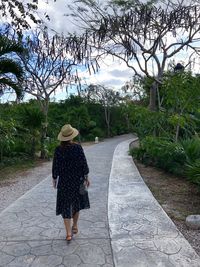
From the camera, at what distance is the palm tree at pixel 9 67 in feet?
34.2

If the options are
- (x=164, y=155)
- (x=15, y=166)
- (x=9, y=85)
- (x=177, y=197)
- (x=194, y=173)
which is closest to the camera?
(x=177, y=197)

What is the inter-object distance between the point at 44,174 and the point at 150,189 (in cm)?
447

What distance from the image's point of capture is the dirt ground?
5.13 m

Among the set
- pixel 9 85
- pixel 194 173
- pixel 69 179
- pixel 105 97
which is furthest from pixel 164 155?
pixel 105 97

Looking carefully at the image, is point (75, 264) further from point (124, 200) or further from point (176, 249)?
point (124, 200)

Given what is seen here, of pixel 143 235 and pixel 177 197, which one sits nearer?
pixel 143 235

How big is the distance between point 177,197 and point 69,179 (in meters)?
3.53

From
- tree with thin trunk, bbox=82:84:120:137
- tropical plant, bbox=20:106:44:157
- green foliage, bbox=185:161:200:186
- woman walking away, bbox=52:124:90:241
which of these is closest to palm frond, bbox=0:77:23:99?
tropical plant, bbox=20:106:44:157

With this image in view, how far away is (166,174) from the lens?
1045 centimetres

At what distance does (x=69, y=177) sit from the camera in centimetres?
462

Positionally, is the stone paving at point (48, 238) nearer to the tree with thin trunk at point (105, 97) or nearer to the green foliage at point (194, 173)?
the green foliage at point (194, 173)

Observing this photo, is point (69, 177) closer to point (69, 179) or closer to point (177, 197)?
point (69, 179)

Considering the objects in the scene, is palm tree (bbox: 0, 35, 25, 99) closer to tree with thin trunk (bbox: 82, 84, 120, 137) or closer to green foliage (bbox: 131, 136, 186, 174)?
green foliage (bbox: 131, 136, 186, 174)

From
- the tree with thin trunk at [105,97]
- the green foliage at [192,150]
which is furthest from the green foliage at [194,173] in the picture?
the tree with thin trunk at [105,97]
